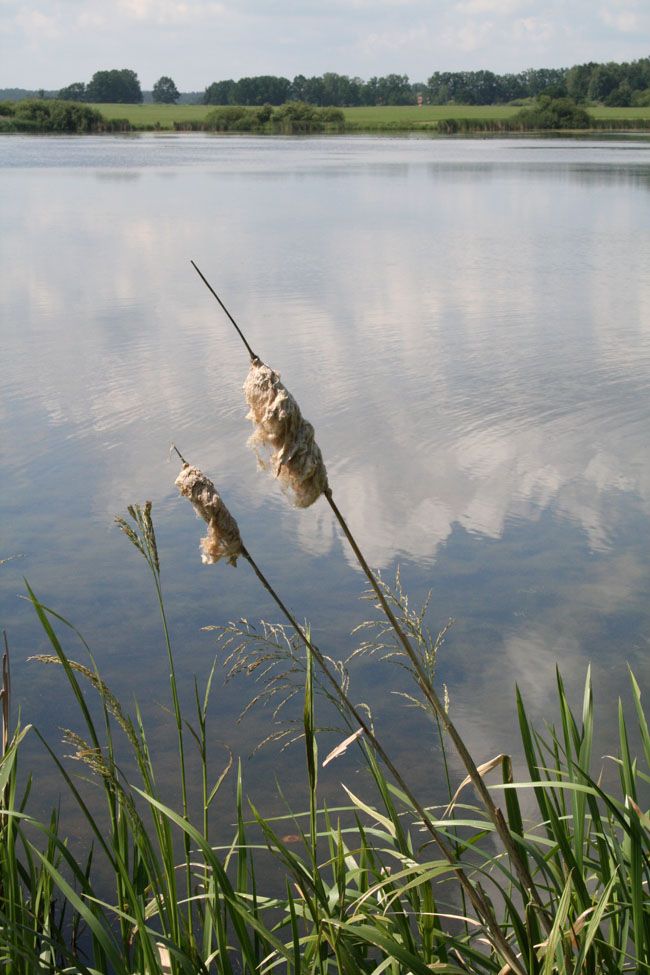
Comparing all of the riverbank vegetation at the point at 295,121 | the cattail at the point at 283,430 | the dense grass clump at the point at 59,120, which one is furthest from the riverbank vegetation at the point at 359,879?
the dense grass clump at the point at 59,120

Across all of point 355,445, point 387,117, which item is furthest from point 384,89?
point 355,445

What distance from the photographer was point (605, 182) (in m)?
21.4

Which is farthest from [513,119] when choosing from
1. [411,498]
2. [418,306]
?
[411,498]

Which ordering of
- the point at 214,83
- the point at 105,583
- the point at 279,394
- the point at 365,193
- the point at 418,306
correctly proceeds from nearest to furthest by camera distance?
the point at 279,394, the point at 105,583, the point at 418,306, the point at 365,193, the point at 214,83

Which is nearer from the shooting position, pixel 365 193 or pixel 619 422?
pixel 619 422

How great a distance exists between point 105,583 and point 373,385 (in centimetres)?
311

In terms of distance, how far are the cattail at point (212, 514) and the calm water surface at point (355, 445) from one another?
6.20 feet

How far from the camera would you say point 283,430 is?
970 mm

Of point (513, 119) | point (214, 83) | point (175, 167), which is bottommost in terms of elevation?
point (175, 167)

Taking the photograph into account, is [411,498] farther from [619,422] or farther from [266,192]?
[266,192]

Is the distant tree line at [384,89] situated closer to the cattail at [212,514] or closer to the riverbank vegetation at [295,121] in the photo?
the riverbank vegetation at [295,121]

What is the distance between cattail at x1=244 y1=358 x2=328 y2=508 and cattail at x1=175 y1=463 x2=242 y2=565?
0.12 meters

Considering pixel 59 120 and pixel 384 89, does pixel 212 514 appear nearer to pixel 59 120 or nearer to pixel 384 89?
pixel 59 120

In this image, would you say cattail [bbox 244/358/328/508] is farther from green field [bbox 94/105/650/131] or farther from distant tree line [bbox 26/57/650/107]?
distant tree line [bbox 26/57/650/107]
